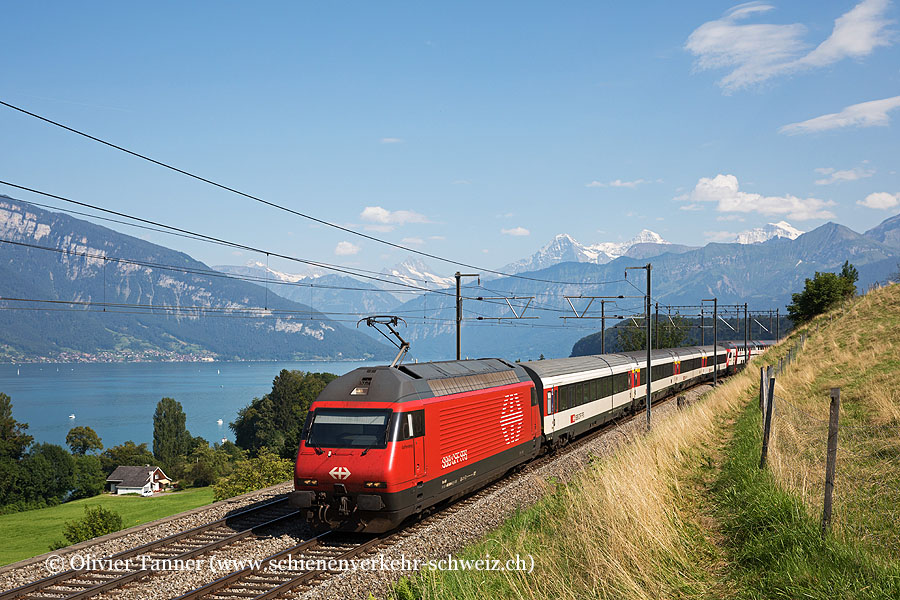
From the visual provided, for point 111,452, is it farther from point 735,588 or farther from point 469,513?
point 735,588

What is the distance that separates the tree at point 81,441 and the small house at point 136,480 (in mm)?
12673

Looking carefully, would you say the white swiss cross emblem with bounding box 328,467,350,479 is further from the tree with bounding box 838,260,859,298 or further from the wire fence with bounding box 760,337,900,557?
the tree with bounding box 838,260,859,298

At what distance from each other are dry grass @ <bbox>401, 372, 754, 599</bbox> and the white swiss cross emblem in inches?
143

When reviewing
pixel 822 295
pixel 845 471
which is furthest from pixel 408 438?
pixel 822 295

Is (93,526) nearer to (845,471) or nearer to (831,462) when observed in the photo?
(845,471)

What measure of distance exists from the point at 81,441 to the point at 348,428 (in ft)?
446

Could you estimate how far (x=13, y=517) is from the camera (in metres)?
58.5

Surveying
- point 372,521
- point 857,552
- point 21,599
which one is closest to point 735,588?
point 857,552

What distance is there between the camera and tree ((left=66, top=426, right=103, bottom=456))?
129 metres

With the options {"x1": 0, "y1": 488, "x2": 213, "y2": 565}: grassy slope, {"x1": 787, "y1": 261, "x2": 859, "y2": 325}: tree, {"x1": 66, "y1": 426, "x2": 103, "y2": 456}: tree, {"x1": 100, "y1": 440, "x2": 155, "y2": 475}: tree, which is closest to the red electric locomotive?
{"x1": 0, "y1": 488, "x2": 213, "y2": 565}: grassy slope

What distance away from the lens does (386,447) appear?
49.2 feet

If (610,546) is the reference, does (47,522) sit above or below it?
below

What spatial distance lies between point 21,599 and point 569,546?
9836 mm

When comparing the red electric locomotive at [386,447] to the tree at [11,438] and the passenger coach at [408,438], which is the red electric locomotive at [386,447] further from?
the tree at [11,438]
